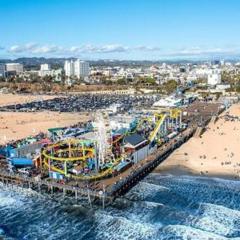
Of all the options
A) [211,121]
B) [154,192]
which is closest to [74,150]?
[154,192]

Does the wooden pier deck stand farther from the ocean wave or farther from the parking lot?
the parking lot

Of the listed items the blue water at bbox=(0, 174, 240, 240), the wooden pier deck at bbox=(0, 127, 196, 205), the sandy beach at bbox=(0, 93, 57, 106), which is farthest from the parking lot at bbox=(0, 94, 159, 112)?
the blue water at bbox=(0, 174, 240, 240)

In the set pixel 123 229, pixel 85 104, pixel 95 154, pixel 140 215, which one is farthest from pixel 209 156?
pixel 85 104

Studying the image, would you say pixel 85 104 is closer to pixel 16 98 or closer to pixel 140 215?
pixel 16 98

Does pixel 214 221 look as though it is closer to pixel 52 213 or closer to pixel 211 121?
pixel 52 213

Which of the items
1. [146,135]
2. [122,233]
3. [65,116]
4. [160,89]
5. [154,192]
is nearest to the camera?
[122,233]

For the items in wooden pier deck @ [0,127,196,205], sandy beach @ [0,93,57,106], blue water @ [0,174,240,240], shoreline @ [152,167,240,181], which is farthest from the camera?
sandy beach @ [0,93,57,106]
